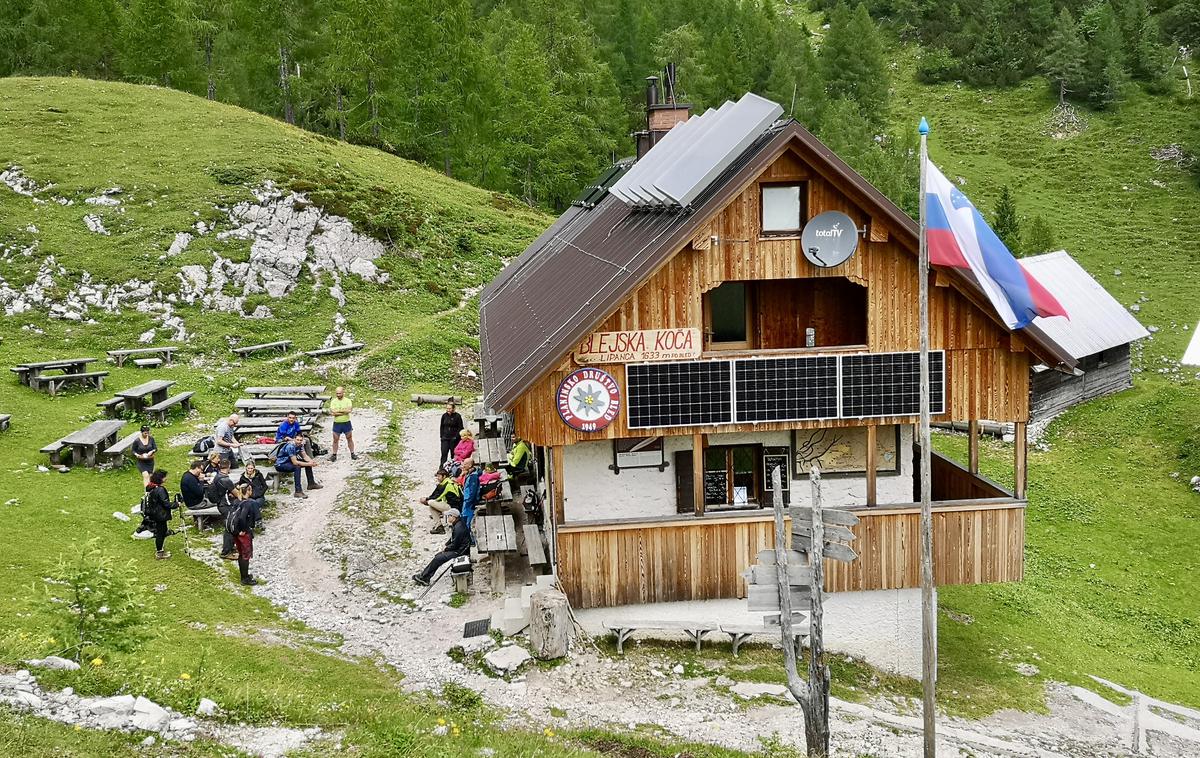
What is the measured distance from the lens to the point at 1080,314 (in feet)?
130

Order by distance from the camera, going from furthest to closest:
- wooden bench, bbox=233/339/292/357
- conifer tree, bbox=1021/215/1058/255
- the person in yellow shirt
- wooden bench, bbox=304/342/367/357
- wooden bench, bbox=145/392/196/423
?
conifer tree, bbox=1021/215/1058/255 < wooden bench, bbox=304/342/367/357 < wooden bench, bbox=233/339/292/357 < wooden bench, bbox=145/392/196/423 < the person in yellow shirt

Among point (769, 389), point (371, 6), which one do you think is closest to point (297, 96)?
point (371, 6)

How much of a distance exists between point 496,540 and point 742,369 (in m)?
5.35

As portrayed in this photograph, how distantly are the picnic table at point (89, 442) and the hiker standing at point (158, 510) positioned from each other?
539cm

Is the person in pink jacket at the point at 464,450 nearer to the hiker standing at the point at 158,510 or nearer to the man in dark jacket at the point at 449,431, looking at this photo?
the man in dark jacket at the point at 449,431

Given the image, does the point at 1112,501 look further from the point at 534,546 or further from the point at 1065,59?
the point at 1065,59

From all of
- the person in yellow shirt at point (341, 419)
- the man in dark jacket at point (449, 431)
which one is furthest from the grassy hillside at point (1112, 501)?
the person in yellow shirt at point (341, 419)

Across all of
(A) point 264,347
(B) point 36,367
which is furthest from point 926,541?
(A) point 264,347

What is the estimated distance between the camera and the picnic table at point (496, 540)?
17188 mm

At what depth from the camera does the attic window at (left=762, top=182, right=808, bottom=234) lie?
15.7m

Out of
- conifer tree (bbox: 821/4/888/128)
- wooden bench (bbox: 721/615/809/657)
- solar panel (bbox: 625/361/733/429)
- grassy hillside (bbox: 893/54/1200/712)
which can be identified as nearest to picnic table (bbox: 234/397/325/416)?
Answer: solar panel (bbox: 625/361/733/429)

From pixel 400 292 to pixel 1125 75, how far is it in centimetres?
6862

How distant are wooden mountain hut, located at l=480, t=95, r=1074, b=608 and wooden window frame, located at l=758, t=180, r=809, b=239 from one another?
0.03 meters

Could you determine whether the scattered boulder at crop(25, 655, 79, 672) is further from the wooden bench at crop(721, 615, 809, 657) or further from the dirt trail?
the wooden bench at crop(721, 615, 809, 657)
